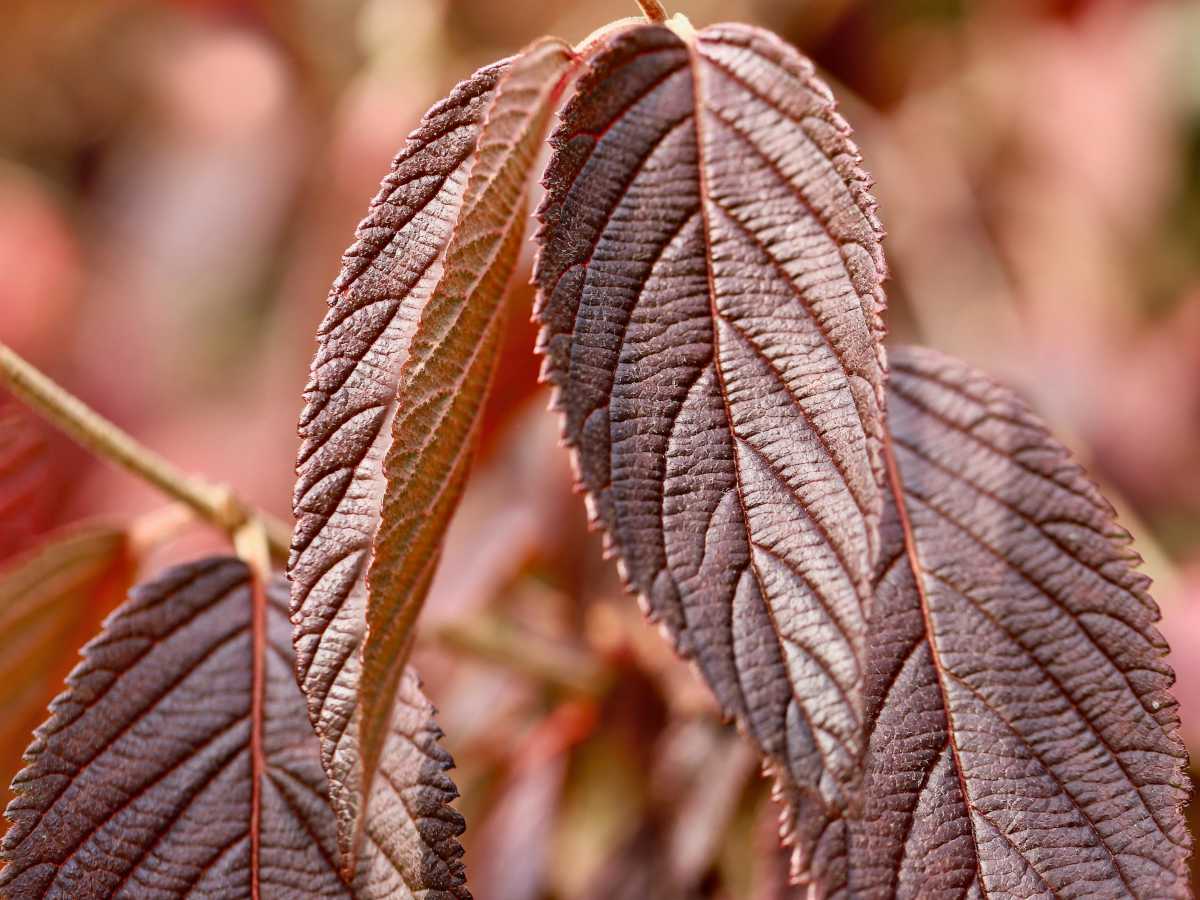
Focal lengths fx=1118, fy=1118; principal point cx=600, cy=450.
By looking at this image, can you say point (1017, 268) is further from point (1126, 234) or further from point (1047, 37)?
point (1047, 37)

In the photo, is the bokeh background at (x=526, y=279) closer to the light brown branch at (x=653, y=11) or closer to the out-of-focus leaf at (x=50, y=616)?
the out-of-focus leaf at (x=50, y=616)

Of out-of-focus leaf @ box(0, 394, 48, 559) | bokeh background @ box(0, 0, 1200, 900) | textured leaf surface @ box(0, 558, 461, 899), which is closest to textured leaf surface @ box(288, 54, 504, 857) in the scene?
textured leaf surface @ box(0, 558, 461, 899)

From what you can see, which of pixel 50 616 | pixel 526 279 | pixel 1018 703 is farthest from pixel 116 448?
pixel 526 279

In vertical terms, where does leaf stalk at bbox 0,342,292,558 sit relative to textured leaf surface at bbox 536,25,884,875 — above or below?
above

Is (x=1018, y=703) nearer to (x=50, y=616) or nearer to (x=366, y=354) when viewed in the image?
(x=366, y=354)

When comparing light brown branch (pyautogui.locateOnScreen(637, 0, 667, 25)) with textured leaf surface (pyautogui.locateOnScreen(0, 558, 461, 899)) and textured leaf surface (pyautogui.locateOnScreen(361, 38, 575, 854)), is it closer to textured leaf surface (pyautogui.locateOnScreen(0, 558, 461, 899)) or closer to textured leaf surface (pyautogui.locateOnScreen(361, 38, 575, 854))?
textured leaf surface (pyautogui.locateOnScreen(361, 38, 575, 854))

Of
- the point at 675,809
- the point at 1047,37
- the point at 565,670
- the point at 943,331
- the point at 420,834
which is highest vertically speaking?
the point at 1047,37

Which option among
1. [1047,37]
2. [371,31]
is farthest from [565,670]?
[1047,37]

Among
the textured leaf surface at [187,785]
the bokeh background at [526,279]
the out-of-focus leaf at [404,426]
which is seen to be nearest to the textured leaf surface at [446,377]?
the out-of-focus leaf at [404,426]
